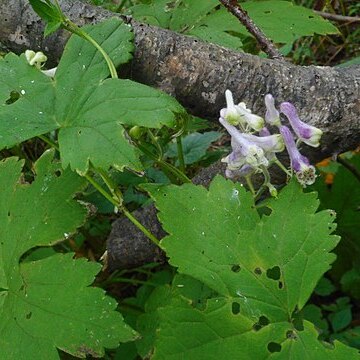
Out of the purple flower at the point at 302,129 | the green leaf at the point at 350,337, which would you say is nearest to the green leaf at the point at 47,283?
the purple flower at the point at 302,129

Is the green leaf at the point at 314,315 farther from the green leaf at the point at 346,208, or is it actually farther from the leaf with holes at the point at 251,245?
the leaf with holes at the point at 251,245

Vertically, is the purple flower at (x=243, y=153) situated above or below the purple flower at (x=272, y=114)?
below

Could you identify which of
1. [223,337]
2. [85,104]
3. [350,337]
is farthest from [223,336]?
[350,337]

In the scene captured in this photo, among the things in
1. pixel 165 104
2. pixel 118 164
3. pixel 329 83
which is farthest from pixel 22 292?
pixel 329 83

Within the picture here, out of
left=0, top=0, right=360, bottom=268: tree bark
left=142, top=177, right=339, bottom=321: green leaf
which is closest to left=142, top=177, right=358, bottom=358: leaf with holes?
left=142, top=177, right=339, bottom=321: green leaf

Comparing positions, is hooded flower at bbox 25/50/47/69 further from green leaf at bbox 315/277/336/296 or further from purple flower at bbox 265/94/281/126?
green leaf at bbox 315/277/336/296

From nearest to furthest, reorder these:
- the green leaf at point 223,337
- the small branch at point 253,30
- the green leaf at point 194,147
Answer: the green leaf at point 223,337
the small branch at point 253,30
the green leaf at point 194,147

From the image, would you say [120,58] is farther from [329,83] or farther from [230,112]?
[329,83]
